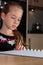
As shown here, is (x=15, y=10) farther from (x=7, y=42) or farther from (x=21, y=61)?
(x=21, y=61)

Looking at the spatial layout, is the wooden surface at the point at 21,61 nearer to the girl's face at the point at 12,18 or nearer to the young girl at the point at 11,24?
the young girl at the point at 11,24

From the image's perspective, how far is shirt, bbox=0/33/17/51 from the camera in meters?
2.20

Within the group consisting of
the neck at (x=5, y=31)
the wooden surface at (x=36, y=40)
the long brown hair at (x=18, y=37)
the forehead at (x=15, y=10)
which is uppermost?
the forehead at (x=15, y=10)

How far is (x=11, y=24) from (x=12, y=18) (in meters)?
0.08

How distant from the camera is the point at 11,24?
2.49 m

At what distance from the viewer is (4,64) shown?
0.84m

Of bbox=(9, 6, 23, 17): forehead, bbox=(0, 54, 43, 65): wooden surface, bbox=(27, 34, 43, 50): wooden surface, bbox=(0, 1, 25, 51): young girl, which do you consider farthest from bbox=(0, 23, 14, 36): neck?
bbox=(0, 54, 43, 65): wooden surface

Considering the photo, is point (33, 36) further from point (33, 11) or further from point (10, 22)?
point (10, 22)

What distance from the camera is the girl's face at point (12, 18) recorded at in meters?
2.48

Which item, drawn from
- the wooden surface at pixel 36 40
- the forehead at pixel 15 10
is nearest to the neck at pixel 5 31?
the forehead at pixel 15 10

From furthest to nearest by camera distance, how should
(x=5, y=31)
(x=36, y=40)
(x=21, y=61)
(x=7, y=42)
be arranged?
(x=36, y=40) < (x=5, y=31) < (x=7, y=42) < (x=21, y=61)

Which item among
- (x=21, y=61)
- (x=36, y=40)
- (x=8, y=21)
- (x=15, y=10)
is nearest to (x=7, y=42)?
(x=8, y=21)

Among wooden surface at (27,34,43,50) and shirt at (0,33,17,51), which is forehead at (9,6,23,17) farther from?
wooden surface at (27,34,43,50)

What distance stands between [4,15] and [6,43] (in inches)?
16.0
